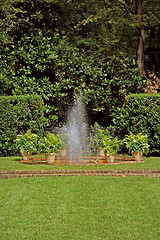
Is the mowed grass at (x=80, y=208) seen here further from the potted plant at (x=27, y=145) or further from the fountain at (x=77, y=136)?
the fountain at (x=77, y=136)

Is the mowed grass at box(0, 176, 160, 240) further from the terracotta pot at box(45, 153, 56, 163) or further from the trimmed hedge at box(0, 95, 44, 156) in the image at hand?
the trimmed hedge at box(0, 95, 44, 156)

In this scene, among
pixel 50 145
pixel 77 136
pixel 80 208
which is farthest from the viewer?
pixel 77 136

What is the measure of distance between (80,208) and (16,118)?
7.63 m

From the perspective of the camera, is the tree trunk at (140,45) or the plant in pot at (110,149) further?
the tree trunk at (140,45)

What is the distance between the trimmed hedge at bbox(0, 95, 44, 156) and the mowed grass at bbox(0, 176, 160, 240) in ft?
15.3

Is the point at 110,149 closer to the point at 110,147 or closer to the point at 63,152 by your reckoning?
the point at 110,147

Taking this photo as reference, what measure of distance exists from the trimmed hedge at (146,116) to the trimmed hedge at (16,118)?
3.42 metres

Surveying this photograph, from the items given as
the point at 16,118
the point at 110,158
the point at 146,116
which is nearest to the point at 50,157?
the point at 110,158

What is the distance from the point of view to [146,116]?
1344cm

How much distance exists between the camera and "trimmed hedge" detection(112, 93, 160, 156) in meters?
13.3

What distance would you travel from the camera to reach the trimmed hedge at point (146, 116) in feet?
43.6

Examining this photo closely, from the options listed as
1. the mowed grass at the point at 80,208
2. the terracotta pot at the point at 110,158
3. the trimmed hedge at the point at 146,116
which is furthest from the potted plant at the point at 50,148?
the trimmed hedge at the point at 146,116

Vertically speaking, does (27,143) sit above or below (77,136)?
A: below

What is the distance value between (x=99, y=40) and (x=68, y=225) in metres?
20.5
